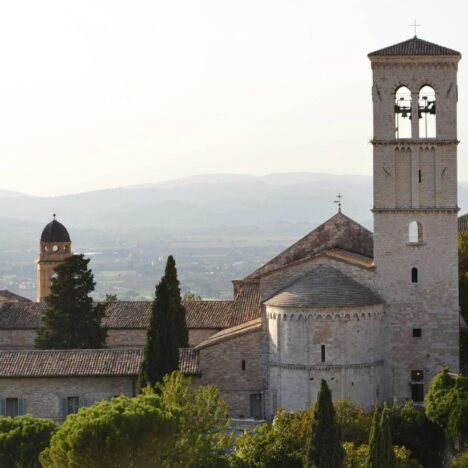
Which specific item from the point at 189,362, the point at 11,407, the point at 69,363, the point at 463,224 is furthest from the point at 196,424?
the point at 463,224

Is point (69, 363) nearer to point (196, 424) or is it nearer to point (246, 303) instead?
point (246, 303)

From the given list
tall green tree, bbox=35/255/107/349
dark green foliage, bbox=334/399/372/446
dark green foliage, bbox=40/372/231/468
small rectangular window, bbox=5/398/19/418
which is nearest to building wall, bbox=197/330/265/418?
dark green foliage, bbox=334/399/372/446

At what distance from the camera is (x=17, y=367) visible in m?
47.4

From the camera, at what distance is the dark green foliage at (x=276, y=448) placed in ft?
123

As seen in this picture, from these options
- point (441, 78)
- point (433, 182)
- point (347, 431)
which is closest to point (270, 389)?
point (347, 431)

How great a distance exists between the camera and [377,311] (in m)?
45.5

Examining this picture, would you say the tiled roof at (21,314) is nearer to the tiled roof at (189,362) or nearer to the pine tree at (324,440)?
the tiled roof at (189,362)

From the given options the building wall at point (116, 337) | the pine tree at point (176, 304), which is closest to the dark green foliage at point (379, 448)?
the pine tree at point (176, 304)

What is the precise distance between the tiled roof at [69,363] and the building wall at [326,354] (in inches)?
246

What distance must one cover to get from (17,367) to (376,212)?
50.6ft

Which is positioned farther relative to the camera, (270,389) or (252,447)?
(270,389)

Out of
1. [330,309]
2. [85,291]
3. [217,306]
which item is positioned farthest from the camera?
[217,306]

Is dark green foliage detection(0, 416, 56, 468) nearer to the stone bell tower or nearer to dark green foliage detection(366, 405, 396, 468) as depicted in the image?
dark green foliage detection(366, 405, 396, 468)

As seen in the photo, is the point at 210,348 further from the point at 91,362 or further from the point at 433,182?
the point at 433,182
